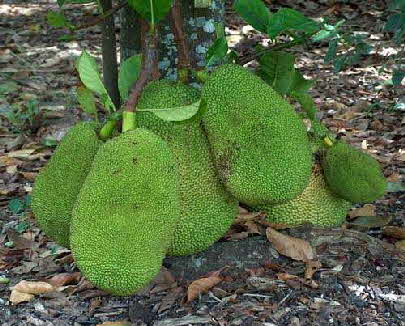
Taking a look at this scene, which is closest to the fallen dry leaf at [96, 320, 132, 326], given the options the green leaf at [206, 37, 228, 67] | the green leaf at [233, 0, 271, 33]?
the green leaf at [206, 37, 228, 67]

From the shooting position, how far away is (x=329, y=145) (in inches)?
67.5

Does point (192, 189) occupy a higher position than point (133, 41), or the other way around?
point (133, 41)

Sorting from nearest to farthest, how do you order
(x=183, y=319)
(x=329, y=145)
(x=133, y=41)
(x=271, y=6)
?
1. (x=183, y=319)
2. (x=329, y=145)
3. (x=133, y=41)
4. (x=271, y=6)

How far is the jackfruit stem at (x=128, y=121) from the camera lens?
4.46 ft

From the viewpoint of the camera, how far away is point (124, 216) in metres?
1.22

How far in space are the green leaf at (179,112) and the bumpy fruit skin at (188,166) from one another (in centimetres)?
5

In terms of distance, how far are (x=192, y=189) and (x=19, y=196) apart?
1.23 m

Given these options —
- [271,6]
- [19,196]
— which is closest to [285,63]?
[19,196]

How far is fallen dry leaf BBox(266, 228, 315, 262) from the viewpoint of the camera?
5.82ft

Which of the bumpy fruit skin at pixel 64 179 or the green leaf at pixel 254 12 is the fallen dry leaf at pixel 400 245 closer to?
the green leaf at pixel 254 12

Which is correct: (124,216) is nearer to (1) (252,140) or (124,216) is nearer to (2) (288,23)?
(1) (252,140)

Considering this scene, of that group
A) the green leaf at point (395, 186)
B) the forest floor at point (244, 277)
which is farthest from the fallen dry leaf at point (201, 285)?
the green leaf at point (395, 186)

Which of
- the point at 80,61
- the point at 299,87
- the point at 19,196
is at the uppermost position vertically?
the point at 80,61

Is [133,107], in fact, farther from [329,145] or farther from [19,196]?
[19,196]
